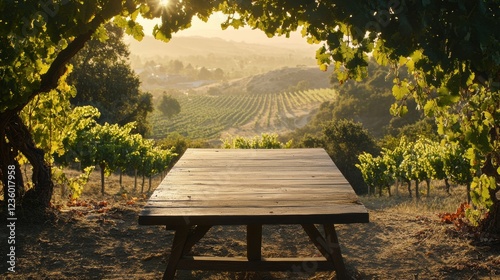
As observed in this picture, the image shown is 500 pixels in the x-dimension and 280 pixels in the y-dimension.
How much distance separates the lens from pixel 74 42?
21.6 feet

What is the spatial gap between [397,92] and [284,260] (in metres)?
2.43

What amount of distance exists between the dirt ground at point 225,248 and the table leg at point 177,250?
117cm

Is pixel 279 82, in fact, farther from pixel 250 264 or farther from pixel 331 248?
pixel 331 248

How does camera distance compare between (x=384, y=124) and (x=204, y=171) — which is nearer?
(x=204, y=171)

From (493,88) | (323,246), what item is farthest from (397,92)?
(323,246)

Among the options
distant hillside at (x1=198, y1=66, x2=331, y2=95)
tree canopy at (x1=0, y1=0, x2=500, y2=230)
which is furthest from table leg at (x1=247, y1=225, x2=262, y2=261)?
distant hillside at (x1=198, y1=66, x2=331, y2=95)

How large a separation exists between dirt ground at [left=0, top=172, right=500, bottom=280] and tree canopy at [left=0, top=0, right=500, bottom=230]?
2.43 feet

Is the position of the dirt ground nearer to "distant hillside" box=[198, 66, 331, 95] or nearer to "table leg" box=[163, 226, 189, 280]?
"table leg" box=[163, 226, 189, 280]

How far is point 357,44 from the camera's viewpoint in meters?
4.77

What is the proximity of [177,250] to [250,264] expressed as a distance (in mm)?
722

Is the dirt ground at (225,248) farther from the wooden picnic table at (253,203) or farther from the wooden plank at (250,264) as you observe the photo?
the wooden picnic table at (253,203)

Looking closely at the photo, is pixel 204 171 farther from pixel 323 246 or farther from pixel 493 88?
pixel 493 88

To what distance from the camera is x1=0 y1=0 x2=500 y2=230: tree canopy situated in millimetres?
4098

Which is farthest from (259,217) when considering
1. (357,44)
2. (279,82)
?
(279,82)
